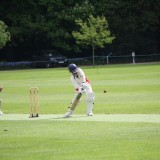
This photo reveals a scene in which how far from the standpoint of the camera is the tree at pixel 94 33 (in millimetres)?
65438

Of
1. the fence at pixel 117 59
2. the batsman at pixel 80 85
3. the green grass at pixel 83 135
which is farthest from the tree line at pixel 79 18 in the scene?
the batsman at pixel 80 85

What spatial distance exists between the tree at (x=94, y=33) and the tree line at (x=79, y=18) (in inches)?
118

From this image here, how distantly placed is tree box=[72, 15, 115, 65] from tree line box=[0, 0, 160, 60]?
3.00 meters

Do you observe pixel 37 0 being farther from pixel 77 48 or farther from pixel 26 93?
pixel 26 93

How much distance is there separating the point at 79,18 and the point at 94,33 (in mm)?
5092

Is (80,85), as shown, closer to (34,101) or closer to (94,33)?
(34,101)

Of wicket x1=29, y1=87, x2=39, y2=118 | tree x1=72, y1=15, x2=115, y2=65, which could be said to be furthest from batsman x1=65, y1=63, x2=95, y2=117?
tree x1=72, y1=15, x2=115, y2=65

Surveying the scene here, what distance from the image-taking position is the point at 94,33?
65.3 meters

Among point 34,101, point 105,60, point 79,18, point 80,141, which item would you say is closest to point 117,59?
point 105,60

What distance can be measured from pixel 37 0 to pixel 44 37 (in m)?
4.20

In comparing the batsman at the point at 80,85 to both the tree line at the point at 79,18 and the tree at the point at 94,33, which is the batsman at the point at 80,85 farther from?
the tree line at the point at 79,18

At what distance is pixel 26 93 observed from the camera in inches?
1345

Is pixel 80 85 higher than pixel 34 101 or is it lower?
higher

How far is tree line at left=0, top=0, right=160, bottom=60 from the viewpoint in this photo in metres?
70.1
